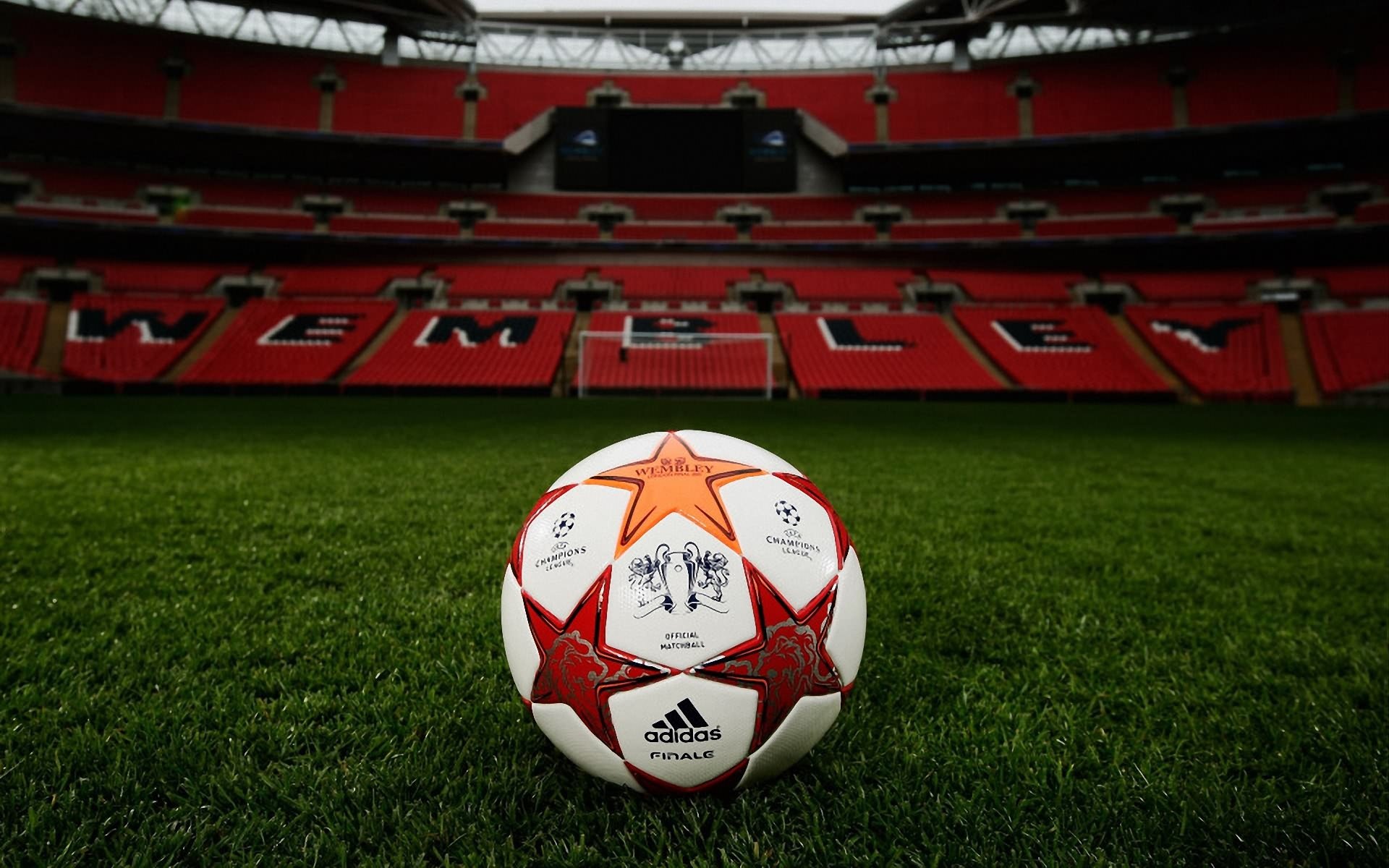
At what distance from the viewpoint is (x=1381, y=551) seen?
10.7 feet

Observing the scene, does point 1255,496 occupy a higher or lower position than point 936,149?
lower

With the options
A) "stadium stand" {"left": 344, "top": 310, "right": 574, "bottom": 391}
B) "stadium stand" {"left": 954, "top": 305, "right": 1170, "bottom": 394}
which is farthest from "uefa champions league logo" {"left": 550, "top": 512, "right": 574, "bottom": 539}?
"stadium stand" {"left": 954, "top": 305, "right": 1170, "bottom": 394}

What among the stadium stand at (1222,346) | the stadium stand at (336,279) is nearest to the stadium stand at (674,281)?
the stadium stand at (336,279)

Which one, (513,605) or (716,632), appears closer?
(716,632)

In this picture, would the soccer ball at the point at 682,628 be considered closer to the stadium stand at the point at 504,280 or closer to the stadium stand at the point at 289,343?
the stadium stand at the point at 289,343

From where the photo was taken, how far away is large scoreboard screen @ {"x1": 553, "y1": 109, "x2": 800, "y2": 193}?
2645 cm

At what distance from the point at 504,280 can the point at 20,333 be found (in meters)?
13.6

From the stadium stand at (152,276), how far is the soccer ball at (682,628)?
27192 millimetres

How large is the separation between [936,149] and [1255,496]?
917 inches

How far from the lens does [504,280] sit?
965 inches

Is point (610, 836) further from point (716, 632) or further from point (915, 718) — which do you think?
point (915, 718)

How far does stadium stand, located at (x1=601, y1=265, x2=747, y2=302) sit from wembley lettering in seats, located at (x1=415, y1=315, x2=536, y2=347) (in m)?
4.02

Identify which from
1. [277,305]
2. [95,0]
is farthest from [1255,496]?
[95,0]

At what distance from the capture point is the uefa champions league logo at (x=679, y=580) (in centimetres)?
118
